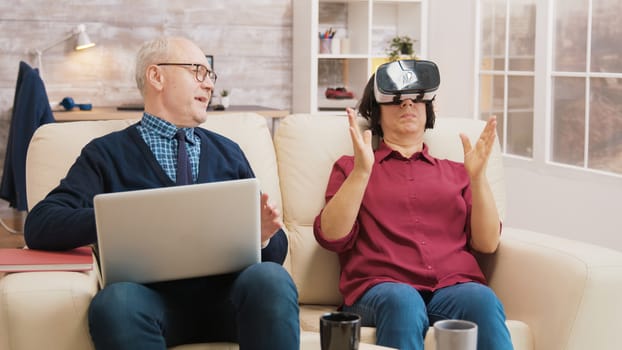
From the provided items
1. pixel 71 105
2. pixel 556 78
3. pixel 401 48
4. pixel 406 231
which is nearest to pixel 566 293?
pixel 406 231

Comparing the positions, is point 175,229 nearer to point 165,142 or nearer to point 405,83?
point 165,142

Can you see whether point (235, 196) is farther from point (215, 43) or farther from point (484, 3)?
point (215, 43)

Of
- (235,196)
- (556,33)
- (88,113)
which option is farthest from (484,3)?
(235,196)

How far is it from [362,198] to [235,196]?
634 mm

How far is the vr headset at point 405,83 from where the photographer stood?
2.63 metres

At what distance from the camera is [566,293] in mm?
2270

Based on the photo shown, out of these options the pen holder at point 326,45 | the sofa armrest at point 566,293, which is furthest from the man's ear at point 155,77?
the pen holder at point 326,45

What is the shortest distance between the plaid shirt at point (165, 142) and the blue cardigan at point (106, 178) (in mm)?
24

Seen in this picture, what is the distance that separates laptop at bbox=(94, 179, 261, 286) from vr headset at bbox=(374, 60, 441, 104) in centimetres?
79

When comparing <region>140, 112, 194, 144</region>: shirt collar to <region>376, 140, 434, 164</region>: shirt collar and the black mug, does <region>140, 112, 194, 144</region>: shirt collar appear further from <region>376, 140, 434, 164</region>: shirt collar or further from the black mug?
the black mug

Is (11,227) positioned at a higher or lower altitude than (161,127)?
lower

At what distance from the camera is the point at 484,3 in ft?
16.8

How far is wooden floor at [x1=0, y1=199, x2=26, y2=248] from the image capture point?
5.07 m

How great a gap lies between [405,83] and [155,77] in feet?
2.36
